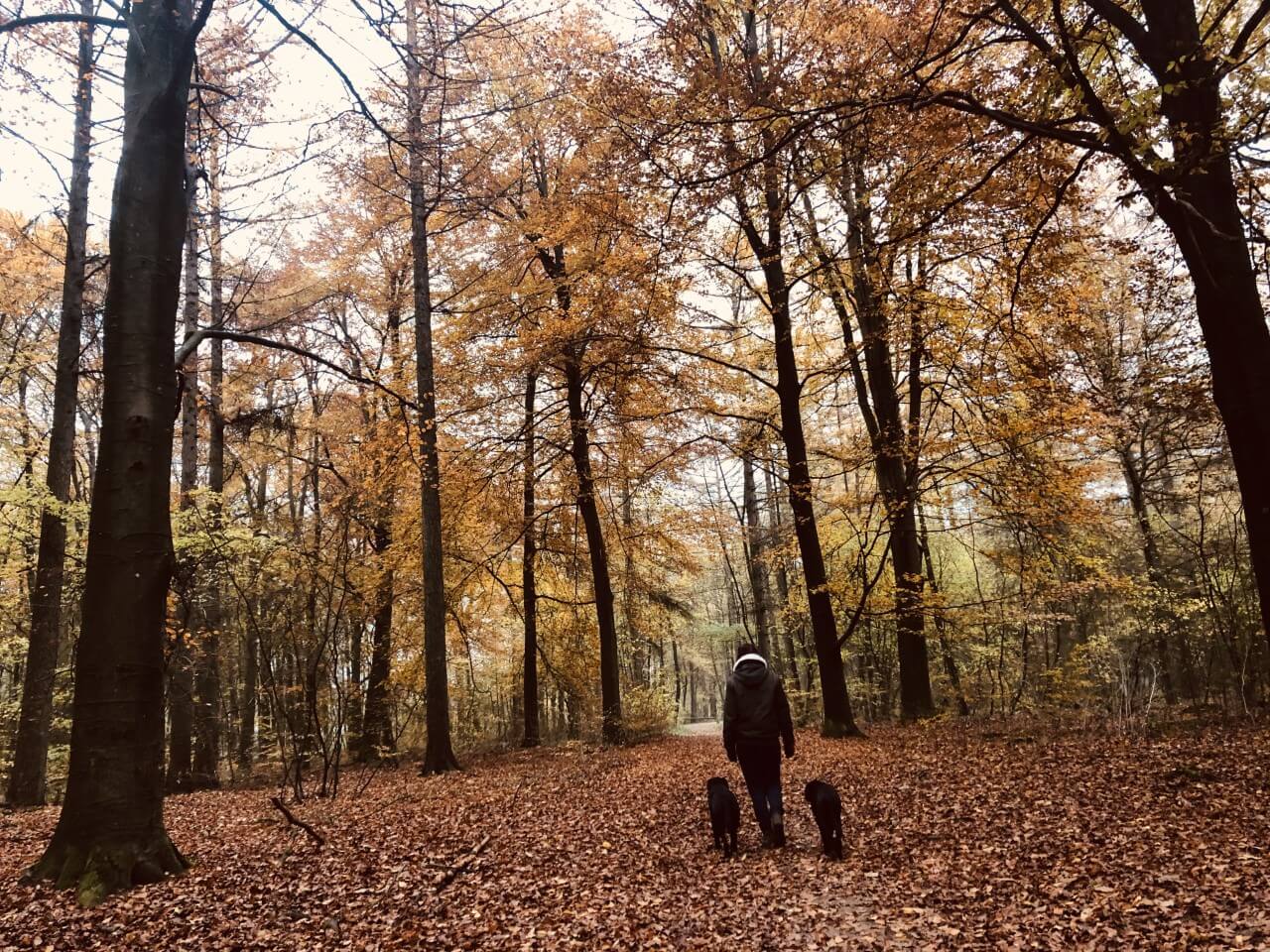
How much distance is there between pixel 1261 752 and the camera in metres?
7.03

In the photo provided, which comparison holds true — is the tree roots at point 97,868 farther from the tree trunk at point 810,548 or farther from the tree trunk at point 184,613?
the tree trunk at point 810,548

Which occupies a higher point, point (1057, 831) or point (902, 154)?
point (902, 154)

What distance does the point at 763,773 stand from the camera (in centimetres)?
641

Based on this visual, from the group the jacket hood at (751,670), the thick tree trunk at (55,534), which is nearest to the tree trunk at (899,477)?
the jacket hood at (751,670)

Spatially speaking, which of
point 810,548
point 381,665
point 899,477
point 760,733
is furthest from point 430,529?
point 899,477

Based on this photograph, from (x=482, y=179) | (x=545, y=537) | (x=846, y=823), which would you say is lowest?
(x=846, y=823)

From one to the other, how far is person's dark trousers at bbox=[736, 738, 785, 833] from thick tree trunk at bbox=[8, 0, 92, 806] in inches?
376

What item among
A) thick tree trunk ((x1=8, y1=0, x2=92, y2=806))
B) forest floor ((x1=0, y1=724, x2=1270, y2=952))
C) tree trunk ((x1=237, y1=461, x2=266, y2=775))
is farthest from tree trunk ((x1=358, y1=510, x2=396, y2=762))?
forest floor ((x1=0, y1=724, x2=1270, y2=952))

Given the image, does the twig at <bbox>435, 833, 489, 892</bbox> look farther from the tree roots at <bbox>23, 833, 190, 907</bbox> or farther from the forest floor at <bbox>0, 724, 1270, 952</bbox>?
the tree roots at <bbox>23, 833, 190, 907</bbox>

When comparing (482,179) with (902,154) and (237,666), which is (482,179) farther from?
(237,666)

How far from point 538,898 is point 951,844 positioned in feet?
10.7

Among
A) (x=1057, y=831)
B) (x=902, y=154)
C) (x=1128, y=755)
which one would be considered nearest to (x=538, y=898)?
(x=1057, y=831)

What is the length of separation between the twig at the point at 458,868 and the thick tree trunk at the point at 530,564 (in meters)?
9.11

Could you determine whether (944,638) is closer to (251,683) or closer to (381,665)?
(381,665)
